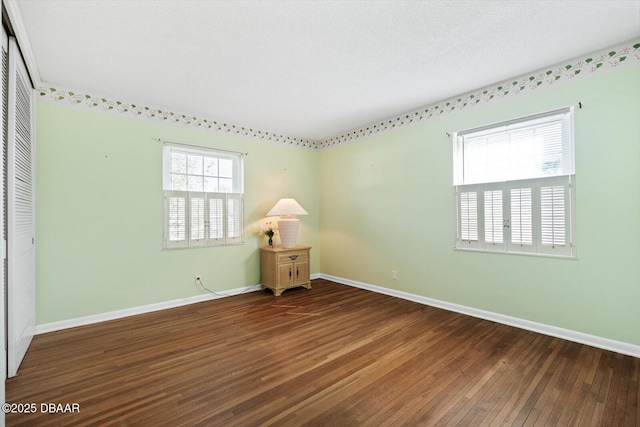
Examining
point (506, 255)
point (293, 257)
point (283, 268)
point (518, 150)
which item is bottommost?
point (283, 268)

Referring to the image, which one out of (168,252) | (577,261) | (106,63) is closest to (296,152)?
(168,252)

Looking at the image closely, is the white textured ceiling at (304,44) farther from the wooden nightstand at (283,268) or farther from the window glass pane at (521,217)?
the wooden nightstand at (283,268)

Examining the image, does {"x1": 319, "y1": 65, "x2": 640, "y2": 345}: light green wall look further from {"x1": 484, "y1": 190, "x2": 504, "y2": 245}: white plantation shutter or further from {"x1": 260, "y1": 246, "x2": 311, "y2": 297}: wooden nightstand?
{"x1": 260, "y1": 246, "x2": 311, "y2": 297}: wooden nightstand

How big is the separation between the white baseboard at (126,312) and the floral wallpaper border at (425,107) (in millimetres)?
2317

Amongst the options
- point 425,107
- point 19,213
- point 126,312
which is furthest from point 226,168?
point 425,107

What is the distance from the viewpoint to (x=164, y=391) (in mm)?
1985

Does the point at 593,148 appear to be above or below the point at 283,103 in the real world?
below

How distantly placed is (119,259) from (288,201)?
2260 mm

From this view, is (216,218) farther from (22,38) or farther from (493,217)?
(493,217)

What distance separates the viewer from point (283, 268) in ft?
14.2

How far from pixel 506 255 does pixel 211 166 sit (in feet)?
12.7

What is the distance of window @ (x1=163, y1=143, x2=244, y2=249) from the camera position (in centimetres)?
381

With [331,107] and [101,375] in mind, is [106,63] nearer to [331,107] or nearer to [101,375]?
[331,107]

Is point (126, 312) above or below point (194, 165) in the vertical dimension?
below
